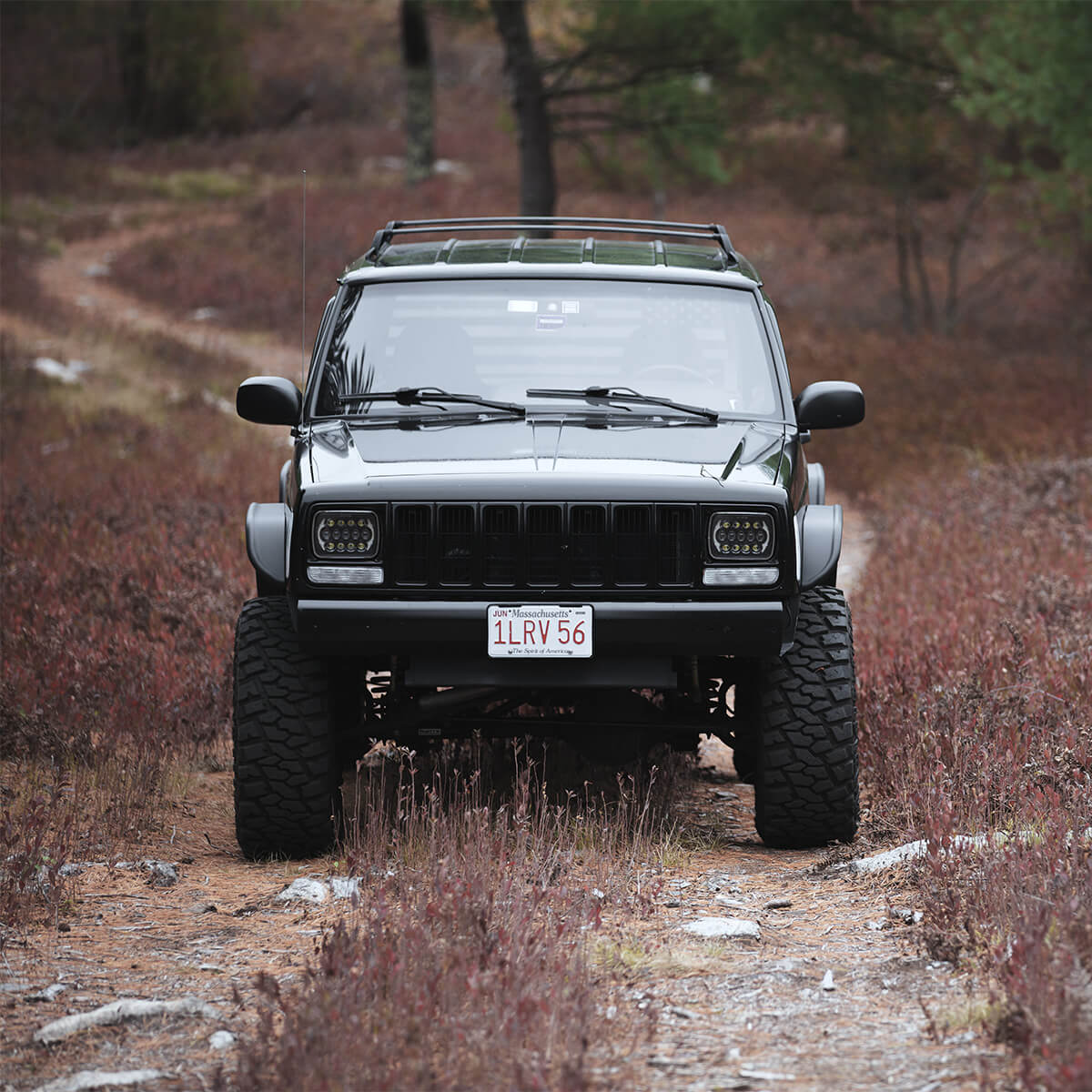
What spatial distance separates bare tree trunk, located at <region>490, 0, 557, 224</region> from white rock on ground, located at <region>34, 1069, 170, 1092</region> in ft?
58.9

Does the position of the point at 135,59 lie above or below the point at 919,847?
above

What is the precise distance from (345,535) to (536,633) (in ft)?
2.33

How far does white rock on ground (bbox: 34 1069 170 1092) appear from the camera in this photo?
3369mm

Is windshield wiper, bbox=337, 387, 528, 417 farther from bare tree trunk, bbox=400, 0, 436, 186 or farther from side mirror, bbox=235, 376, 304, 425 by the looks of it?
bare tree trunk, bbox=400, 0, 436, 186

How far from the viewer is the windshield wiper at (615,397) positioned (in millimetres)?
5750

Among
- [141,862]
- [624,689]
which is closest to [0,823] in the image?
[141,862]

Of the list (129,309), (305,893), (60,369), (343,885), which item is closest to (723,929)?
(343,885)

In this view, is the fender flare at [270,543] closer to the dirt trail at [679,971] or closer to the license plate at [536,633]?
the license plate at [536,633]

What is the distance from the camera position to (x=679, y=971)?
4086mm

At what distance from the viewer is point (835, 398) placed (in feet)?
19.2

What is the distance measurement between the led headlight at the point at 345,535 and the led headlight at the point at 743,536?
1125 millimetres

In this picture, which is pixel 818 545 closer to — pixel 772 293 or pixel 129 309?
pixel 129 309

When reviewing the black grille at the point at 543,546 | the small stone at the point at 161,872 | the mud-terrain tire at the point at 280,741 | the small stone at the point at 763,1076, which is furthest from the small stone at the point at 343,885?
the small stone at the point at 763,1076

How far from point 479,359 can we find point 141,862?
227cm
